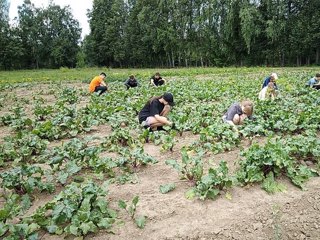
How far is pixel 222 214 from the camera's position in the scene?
3811mm

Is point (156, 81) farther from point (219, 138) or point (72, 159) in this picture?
point (72, 159)

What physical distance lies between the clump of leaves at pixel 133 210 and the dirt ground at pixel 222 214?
2.5 inches

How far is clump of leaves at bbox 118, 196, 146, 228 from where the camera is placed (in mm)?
3609

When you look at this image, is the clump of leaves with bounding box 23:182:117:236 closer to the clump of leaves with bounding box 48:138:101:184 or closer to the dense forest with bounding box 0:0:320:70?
the clump of leaves with bounding box 48:138:101:184

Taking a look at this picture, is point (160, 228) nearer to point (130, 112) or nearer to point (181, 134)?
point (181, 134)

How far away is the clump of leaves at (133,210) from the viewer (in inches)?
142

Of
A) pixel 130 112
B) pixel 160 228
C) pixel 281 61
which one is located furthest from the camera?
pixel 281 61

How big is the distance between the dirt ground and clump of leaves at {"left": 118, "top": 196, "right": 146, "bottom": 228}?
63 mm

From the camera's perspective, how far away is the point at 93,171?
5.10m

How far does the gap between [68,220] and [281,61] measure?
4411cm

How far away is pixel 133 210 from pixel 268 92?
8227mm

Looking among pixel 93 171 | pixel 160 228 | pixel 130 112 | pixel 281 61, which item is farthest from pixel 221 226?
pixel 281 61

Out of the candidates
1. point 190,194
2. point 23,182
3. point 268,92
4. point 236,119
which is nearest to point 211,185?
point 190,194

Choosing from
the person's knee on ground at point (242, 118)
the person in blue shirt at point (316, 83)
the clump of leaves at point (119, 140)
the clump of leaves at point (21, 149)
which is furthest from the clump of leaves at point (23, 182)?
the person in blue shirt at point (316, 83)
